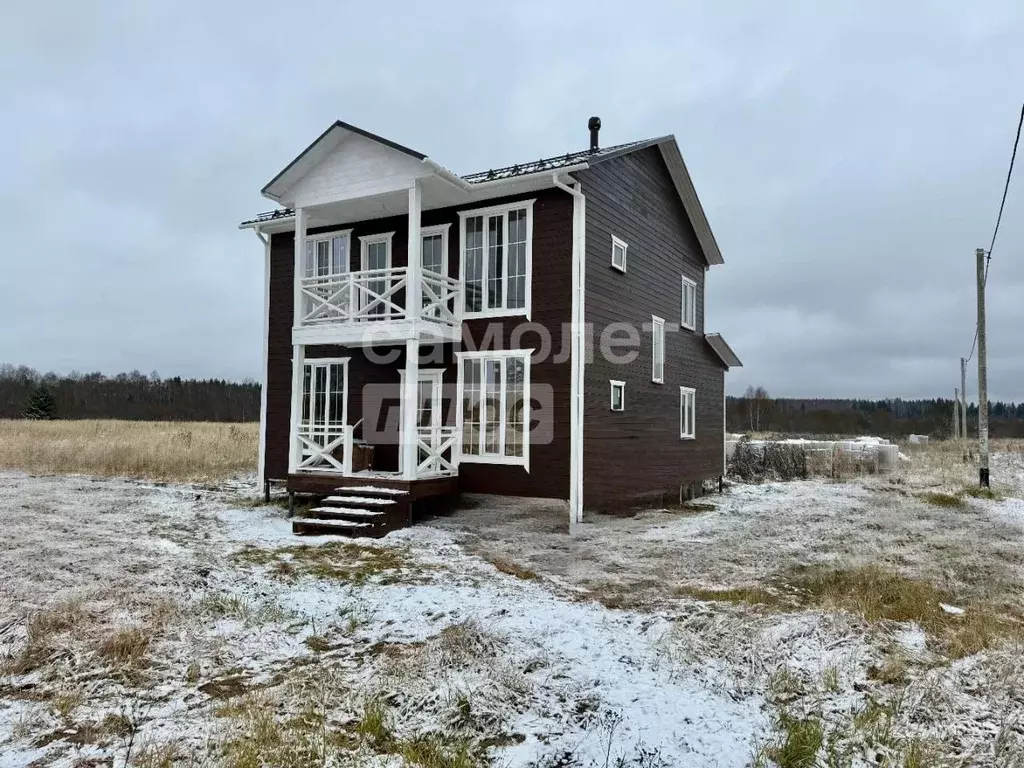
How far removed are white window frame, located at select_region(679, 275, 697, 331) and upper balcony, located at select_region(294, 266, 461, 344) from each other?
664 cm

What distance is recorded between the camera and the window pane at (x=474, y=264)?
13.6 metres

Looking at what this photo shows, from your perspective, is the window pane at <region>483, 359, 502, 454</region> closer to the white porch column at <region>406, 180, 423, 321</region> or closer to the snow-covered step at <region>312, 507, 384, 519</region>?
the white porch column at <region>406, 180, 423, 321</region>

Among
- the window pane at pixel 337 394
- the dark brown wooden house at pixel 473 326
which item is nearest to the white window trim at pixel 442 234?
the dark brown wooden house at pixel 473 326

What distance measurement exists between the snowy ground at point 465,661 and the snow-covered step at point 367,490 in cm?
191

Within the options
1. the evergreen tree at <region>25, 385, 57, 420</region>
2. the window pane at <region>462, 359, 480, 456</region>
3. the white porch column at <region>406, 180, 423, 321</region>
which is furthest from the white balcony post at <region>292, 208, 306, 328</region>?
the evergreen tree at <region>25, 385, 57, 420</region>

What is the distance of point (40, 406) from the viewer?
174 ft

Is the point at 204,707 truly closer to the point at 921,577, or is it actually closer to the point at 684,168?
the point at 921,577

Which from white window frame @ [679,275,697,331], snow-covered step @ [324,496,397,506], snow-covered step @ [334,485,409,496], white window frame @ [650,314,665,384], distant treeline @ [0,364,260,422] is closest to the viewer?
snow-covered step @ [324,496,397,506]

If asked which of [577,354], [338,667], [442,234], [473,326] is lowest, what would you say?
[338,667]

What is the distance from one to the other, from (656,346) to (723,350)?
434cm

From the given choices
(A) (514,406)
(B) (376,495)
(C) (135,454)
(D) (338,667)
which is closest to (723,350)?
(A) (514,406)

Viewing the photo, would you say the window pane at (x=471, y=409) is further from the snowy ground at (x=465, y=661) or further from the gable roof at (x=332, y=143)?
the gable roof at (x=332, y=143)

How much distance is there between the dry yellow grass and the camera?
68.3 feet

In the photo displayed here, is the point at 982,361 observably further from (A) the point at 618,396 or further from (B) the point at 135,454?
(B) the point at 135,454
